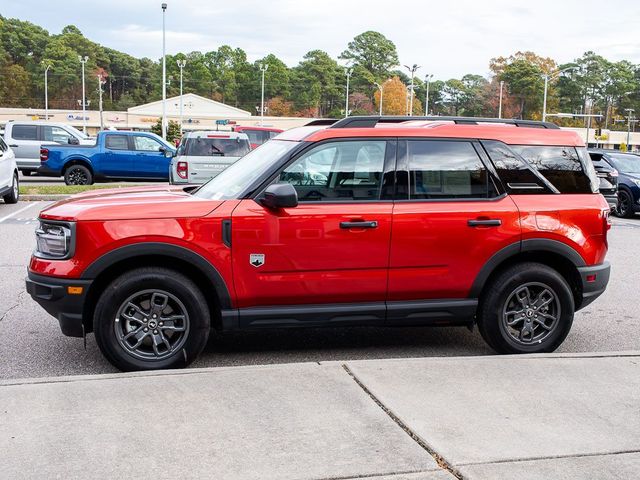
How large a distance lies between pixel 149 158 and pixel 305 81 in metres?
109

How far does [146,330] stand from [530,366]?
8.86ft

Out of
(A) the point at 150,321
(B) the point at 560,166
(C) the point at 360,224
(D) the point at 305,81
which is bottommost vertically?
(A) the point at 150,321

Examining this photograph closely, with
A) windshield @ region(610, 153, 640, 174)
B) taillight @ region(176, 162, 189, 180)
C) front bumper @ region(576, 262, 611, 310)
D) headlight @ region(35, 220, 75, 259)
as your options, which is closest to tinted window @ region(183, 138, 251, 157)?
taillight @ region(176, 162, 189, 180)

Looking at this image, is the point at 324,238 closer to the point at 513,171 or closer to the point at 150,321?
the point at 150,321

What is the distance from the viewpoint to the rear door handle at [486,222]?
5516 millimetres

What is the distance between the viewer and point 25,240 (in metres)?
11.2

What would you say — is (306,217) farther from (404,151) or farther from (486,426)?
(486,426)

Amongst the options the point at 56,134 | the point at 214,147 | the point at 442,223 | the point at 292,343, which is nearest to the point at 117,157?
the point at 56,134

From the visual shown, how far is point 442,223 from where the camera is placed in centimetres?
546

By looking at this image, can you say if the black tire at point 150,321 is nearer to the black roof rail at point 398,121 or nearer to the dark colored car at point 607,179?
the black roof rail at point 398,121

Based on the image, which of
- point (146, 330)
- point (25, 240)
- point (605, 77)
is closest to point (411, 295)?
point (146, 330)

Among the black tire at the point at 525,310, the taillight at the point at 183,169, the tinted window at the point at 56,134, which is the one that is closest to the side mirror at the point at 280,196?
the black tire at the point at 525,310

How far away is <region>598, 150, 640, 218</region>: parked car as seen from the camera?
17141 mm

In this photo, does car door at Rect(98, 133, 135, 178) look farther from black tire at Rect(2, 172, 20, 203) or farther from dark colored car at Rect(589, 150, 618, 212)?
dark colored car at Rect(589, 150, 618, 212)
